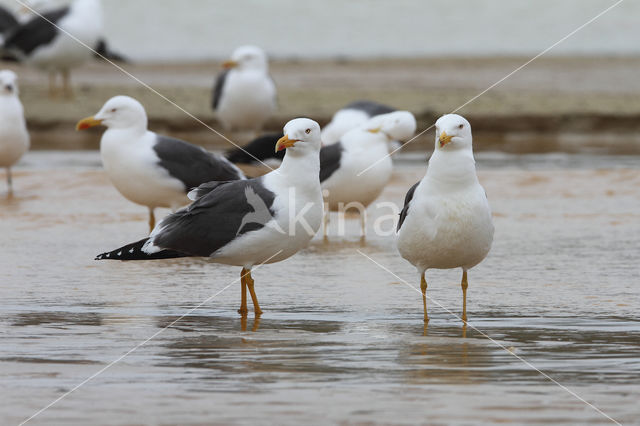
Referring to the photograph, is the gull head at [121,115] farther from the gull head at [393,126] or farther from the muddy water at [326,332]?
the gull head at [393,126]

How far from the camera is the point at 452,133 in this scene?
5707mm

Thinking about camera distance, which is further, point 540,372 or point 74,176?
point 74,176

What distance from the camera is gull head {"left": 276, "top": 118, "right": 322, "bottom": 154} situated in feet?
19.4

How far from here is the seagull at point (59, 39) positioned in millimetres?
15812

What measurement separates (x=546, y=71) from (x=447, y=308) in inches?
566

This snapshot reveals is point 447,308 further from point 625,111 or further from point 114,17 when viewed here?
point 114,17

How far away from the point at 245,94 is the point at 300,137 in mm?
7410

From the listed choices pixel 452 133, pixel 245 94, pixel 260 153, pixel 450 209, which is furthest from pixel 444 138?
pixel 245 94

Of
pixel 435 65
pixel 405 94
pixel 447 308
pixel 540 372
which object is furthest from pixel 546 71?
pixel 540 372

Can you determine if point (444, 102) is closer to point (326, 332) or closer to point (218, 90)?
point (218, 90)

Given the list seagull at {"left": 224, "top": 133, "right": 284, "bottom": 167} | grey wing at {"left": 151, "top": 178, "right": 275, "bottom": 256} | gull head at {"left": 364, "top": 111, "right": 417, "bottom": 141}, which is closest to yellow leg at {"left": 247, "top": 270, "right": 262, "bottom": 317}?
grey wing at {"left": 151, "top": 178, "right": 275, "bottom": 256}

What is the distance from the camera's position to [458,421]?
410 centimetres

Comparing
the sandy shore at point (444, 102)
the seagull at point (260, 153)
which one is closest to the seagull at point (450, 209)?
the seagull at point (260, 153)

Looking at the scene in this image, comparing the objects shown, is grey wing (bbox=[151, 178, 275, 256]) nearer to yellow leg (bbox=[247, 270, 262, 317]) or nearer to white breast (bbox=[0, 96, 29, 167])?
yellow leg (bbox=[247, 270, 262, 317])
